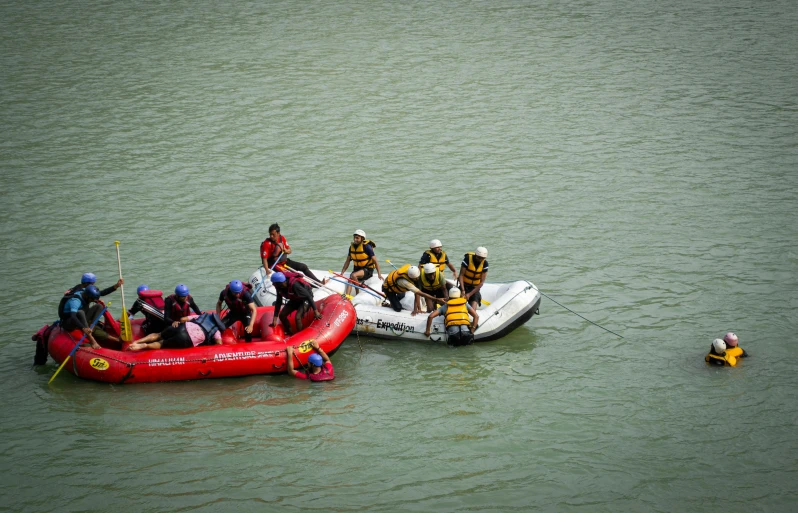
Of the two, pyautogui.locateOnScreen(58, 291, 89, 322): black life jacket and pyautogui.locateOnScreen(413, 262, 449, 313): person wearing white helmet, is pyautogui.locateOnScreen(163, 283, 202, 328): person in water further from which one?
pyautogui.locateOnScreen(413, 262, 449, 313): person wearing white helmet

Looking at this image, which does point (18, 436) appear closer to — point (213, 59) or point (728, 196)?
point (728, 196)

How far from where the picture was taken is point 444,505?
10117 mm

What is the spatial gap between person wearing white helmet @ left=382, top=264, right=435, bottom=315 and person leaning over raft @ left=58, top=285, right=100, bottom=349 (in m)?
Answer: 4.39

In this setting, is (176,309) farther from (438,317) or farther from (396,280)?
(438,317)

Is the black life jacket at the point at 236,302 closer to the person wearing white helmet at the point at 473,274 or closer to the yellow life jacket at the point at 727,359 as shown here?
the person wearing white helmet at the point at 473,274

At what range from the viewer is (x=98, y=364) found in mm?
12305

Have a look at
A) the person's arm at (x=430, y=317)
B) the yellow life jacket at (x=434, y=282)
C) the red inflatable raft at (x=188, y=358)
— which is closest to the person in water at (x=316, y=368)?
the red inflatable raft at (x=188, y=358)

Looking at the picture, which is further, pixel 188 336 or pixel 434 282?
pixel 434 282

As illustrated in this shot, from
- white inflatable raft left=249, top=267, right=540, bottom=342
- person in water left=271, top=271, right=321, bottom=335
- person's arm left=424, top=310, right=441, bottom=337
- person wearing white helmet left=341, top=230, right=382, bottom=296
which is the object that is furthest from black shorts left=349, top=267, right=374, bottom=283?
person's arm left=424, top=310, right=441, bottom=337

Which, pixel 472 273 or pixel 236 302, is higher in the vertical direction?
pixel 472 273

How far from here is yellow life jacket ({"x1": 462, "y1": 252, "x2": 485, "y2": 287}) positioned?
13680mm

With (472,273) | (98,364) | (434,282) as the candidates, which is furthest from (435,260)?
(98,364)

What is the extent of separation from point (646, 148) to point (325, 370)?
12.8 meters

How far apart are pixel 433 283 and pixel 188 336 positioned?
3794 mm
